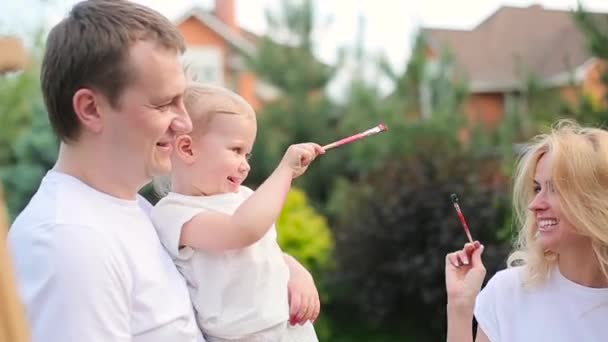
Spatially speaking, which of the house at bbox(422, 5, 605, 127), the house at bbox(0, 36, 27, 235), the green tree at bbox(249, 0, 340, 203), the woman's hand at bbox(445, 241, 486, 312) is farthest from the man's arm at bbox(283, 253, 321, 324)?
the house at bbox(422, 5, 605, 127)

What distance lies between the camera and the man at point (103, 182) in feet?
5.59

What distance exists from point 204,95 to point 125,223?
0.46 metres

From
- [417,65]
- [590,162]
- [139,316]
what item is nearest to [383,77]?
[417,65]

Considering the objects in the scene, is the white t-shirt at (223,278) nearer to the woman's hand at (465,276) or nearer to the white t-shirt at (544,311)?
the woman's hand at (465,276)

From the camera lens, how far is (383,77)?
54.4 ft

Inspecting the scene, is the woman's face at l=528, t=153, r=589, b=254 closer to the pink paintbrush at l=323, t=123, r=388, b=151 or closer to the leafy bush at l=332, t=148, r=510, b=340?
the pink paintbrush at l=323, t=123, r=388, b=151

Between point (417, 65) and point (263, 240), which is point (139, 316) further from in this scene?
point (417, 65)

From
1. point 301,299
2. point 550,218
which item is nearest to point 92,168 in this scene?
point 301,299

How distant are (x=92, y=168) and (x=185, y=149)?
36 cm

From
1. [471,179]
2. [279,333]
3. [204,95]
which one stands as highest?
[204,95]

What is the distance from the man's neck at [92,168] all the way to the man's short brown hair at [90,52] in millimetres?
32

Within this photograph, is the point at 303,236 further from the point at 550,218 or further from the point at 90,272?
the point at 90,272

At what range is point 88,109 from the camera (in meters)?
1.81

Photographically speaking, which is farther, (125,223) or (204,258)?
(204,258)
